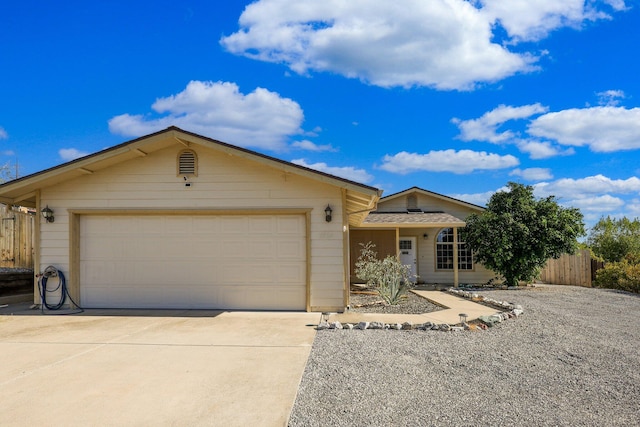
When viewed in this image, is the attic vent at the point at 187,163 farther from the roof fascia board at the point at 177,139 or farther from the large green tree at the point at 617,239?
the large green tree at the point at 617,239

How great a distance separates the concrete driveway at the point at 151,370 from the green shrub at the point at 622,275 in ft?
41.8

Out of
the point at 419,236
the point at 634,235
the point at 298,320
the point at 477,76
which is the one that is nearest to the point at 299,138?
the point at 419,236

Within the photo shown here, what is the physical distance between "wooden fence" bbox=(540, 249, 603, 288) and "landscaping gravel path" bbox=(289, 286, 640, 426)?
10.7 meters

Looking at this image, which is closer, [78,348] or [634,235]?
[78,348]

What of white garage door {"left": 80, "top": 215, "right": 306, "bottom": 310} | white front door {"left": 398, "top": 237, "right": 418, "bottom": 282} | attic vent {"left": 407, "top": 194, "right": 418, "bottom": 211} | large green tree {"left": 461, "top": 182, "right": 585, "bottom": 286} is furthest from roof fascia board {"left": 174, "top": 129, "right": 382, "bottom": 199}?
attic vent {"left": 407, "top": 194, "right": 418, "bottom": 211}

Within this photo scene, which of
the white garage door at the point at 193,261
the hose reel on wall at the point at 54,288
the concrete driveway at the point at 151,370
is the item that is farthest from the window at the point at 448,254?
the hose reel on wall at the point at 54,288

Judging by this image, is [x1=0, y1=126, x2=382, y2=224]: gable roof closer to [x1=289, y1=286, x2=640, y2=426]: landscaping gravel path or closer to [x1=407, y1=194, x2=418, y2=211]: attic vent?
[x1=289, y1=286, x2=640, y2=426]: landscaping gravel path

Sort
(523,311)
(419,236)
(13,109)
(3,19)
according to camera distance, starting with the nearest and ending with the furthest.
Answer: (523,311) < (3,19) < (419,236) < (13,109)

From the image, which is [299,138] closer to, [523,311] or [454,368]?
[523,311]

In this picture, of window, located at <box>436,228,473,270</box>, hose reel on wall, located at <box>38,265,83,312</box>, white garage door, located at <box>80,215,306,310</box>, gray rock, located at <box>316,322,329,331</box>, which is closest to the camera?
gray rock, located at <box>316,322,329,331</box>

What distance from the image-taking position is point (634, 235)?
66.0ft

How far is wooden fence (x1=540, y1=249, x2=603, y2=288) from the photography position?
684 inches

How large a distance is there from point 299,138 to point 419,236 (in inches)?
264

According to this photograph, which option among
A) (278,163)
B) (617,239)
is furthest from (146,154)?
(617,239)
